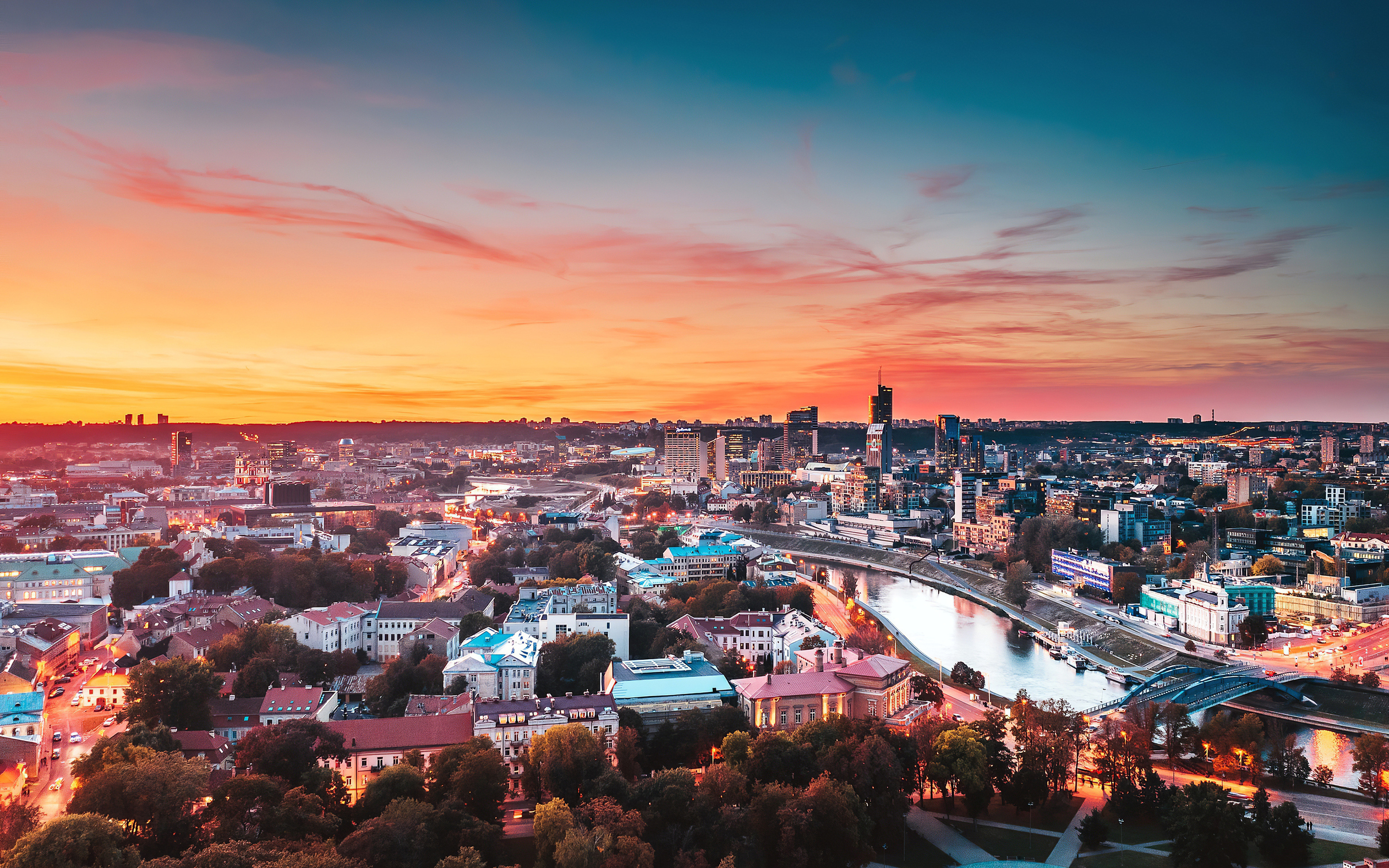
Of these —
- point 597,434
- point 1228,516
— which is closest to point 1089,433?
point 597,434

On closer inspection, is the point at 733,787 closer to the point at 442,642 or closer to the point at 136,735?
the point at 136,735

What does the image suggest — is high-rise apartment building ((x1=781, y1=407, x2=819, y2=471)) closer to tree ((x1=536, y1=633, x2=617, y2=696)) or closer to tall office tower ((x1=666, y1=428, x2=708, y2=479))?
tall office tower ((x1=666, y1=428, x2=708, y2=479))

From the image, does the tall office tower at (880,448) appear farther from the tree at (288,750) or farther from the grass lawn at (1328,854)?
the tree at (288,750)

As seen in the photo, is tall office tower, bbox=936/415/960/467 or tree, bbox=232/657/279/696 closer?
tree, bbox=232/657/279/696

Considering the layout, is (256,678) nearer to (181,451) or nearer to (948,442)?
(948,442)

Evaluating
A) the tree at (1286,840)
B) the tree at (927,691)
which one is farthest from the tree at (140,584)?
the tree at (1286,840)

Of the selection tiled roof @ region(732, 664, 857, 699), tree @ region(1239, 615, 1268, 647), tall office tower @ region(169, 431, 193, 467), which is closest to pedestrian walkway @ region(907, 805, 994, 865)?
tiled roof @ region(732, 664, 857, 699)
